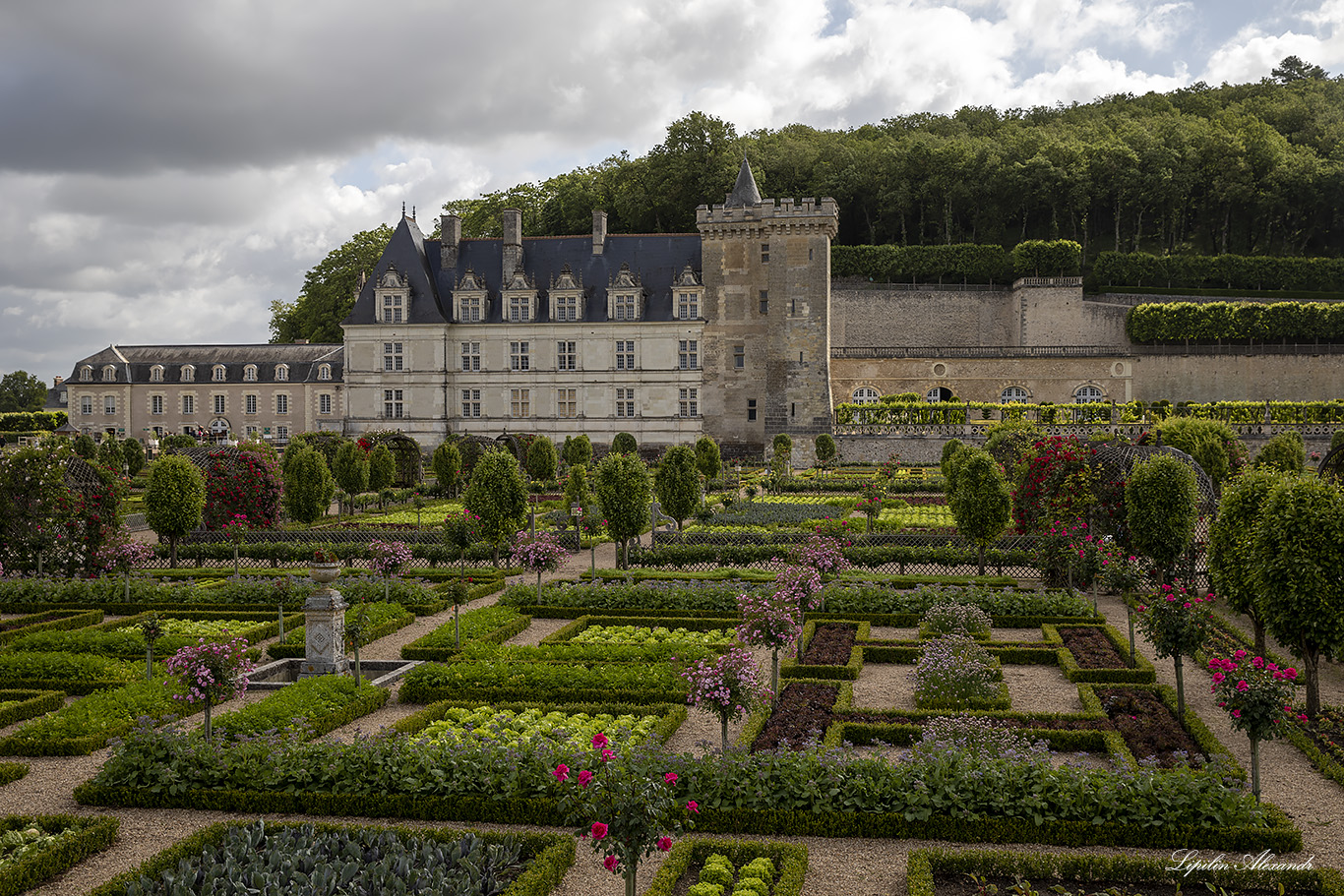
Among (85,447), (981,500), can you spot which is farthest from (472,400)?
(981,500)

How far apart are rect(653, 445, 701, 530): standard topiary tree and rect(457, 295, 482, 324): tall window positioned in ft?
89.2

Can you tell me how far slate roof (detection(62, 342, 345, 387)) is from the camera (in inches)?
2223

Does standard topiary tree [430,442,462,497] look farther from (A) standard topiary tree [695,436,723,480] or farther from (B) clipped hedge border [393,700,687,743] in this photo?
(B) clipped hedge border [393,700,687,743]

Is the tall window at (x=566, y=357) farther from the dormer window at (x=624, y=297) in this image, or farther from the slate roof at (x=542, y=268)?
the dormer window at (x=624, y=297)

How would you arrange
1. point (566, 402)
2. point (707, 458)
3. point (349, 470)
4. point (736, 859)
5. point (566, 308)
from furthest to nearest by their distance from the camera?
point (566, 402) < point (566, 308) < point (707, 458) < point (349, 470) < point (736, 859)

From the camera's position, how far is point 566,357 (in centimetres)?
4897

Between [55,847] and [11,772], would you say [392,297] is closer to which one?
[11,772]

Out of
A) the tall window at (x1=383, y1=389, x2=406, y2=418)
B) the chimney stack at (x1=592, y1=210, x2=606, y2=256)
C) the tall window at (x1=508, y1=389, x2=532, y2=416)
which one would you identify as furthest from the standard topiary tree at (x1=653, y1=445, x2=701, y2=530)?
the tall window at (x1=383, y1=389, x2=406, y2=418)

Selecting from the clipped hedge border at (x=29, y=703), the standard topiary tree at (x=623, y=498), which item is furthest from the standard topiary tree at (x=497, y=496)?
the clipped hedge border at (x=29, y=703)

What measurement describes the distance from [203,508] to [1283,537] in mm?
21834

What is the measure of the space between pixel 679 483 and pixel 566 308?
26322mm

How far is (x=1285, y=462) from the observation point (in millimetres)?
30609

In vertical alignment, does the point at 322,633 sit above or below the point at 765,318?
below

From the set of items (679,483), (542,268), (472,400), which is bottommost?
(679,483)
